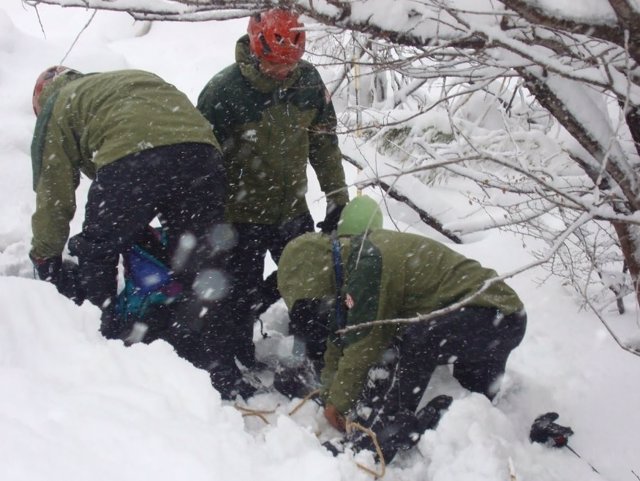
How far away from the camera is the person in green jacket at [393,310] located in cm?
290

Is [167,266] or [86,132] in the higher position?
[86,132]

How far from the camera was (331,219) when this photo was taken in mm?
3672

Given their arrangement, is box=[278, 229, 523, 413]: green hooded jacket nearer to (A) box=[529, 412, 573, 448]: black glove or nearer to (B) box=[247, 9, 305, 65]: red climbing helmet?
(A) box=[529, 412, 573, 448]: black glove

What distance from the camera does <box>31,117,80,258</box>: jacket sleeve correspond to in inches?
112

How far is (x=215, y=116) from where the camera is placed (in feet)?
11.0

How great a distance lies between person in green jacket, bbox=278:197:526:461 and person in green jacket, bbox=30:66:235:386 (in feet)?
1.75

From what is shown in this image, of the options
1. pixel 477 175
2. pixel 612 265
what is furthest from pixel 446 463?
pixel 612 265

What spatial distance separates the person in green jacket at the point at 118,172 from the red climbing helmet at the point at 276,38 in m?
0.48

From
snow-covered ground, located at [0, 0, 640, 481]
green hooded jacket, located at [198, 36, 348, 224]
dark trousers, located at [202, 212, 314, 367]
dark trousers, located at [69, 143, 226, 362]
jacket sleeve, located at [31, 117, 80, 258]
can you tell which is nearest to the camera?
snow-covered ground, located at [0, 0, 640, 481]

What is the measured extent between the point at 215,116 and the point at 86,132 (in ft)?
2.50

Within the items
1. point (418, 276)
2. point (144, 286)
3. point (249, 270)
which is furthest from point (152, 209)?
point (418, 276)

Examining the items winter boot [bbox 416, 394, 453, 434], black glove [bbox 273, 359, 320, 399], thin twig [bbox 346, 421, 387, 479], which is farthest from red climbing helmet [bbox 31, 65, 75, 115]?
winter boot [bbox 416, 394, 453, 434]

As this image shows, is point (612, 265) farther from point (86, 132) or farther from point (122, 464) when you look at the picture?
point (122, 464)

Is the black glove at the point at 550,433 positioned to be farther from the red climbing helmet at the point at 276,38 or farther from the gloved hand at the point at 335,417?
the red climbing helmet at the point at 276,38
